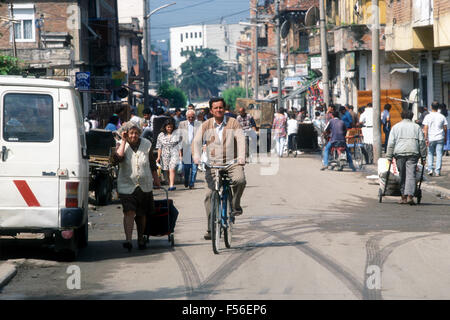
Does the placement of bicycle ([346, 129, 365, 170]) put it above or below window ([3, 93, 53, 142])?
below

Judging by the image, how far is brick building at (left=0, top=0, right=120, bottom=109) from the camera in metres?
36.9

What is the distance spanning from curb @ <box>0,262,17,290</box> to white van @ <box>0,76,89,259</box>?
17.2 inches

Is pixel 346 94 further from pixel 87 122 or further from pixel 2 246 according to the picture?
pixel 2 246

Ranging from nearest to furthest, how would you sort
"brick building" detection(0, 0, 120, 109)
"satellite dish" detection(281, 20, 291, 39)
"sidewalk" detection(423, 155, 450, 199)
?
1. "sidewalk" detection(423, 155, 450, 199)
2. "brick building" detection(0, 0, 120, 109)
3. "satellite dish" detection(281, 20, 291, 39)

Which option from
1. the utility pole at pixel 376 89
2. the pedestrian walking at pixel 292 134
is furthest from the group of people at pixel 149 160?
the pedestrian walking at pixel 292 134

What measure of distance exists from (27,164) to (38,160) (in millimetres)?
133

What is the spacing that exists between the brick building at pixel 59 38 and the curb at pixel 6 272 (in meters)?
24.7

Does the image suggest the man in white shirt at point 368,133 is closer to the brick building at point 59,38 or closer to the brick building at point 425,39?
the brick building at point 425,39

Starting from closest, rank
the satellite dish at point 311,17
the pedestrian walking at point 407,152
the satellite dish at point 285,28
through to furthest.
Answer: the pedestrian walking at point 407,152 < the satellite dish at point 311,17 < the satellite dish at point 285,28

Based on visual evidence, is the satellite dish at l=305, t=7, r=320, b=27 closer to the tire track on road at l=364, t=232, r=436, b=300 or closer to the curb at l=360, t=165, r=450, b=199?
the curb at l=360, t=165, r=450, b=199

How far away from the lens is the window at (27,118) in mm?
9688

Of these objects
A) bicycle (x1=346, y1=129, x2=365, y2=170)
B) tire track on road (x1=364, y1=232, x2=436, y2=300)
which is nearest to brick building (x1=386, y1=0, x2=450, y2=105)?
bicycle (x1=346, y1=129, x2=365, y2=170)

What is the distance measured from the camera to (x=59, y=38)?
3881 cm
